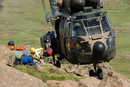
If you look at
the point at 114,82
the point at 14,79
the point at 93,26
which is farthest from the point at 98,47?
the point at 14,79

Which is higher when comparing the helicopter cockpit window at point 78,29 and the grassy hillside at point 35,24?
the helicopter cockpit window at point 78,29

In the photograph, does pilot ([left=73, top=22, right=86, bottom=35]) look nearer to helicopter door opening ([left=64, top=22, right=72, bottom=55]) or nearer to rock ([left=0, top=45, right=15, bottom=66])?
helicopter door opening ([left=64, top=22, right=72, bottom=55])

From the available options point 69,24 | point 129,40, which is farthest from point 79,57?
point 129,40

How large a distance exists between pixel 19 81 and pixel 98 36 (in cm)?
491

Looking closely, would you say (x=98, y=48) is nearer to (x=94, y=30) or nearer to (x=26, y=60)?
(x=94, y=30)

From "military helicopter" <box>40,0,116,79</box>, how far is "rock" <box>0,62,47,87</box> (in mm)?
3519

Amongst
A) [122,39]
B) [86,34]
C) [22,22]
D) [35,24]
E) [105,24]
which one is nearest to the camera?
[86,34]

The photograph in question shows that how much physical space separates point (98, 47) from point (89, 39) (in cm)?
65

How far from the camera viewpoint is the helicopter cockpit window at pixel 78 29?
1298 cm

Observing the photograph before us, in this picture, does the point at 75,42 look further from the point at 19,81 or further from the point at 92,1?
the point at 19,81

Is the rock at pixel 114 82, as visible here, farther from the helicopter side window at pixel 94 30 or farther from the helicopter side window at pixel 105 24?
the helicopter side window at pixel 105 24

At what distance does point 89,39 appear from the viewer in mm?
12500

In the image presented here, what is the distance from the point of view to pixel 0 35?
49.5 metres

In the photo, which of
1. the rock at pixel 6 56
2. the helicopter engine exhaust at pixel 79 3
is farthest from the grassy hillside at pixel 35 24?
the rock at pixel 6 56
